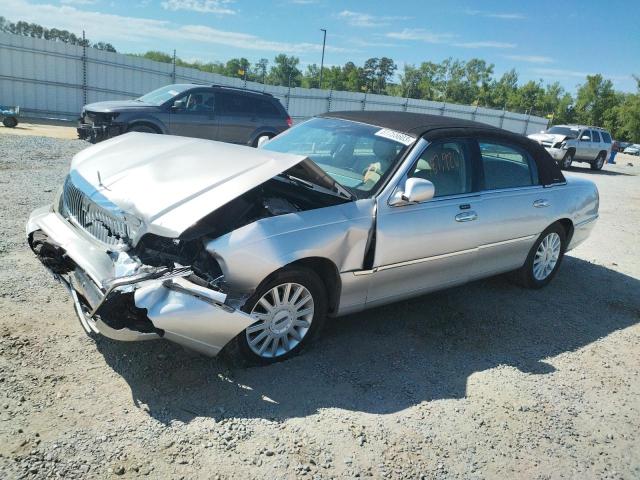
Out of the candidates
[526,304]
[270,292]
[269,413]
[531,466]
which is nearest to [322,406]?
[269,413]

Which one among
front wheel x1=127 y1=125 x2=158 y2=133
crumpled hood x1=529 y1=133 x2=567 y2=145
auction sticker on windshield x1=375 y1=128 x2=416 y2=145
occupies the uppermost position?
auction sticker on windshield x1=375 y1=128 x2=416 y2=145

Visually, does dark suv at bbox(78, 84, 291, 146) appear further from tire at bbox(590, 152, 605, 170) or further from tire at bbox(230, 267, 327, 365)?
tire at bbox(590, 152, 605, 170)

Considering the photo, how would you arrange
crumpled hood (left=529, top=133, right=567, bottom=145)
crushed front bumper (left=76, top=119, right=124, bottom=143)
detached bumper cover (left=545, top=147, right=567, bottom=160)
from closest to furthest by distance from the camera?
crushed front bumper (left=76, top=119, right=124, bottom=143)
detached bumper cover (left=545, top=147, right=567, bottom=160)
crumpled hood (left=529, top=133, right=567, bottom=145)

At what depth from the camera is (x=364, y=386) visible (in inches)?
134

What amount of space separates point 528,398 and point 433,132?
88.1 inches

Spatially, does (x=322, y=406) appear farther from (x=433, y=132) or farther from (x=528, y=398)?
(x=433, y=132)

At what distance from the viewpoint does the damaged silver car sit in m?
2.96

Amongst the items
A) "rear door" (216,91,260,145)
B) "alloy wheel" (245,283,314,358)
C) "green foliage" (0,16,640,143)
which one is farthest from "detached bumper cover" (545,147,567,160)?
"green foliage" (0,16,640,143)

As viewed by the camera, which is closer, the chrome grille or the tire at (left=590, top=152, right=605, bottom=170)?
the chrome grille

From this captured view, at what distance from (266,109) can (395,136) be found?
8.89 metres

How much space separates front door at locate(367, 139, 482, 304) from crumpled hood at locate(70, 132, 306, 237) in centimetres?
95

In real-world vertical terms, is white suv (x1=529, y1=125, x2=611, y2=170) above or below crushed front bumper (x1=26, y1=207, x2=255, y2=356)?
above

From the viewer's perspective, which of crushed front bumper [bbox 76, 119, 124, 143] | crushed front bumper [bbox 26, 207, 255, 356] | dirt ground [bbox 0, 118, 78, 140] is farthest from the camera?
dirt ground [bbox 0, 118, 78, 140]

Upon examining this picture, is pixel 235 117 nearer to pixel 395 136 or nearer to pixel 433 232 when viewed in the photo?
pixel 395 136
